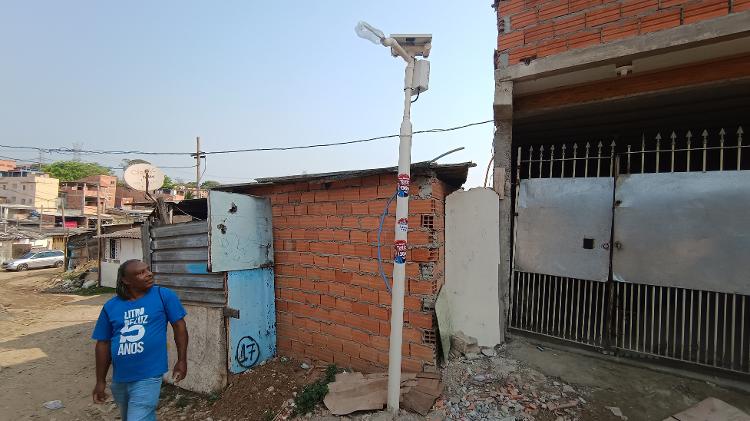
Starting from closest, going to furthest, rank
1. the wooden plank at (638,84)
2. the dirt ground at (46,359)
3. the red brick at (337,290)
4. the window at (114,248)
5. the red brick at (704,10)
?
the red brick at (704,10) < the wooden plank at (638,84) < the red brick at (337,290) < the dirt ground at (46,359) < the window at (114,248)

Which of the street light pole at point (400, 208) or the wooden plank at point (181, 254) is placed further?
the wooden plank at point (181, 254)

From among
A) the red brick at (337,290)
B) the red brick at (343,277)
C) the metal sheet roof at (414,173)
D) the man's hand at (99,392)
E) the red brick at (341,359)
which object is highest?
the metal sheet roof at (414,173)

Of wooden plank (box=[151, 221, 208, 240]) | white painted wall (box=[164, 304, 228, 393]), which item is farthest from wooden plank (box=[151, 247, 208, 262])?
white painted wall (box=[164, 304, 228, 393])

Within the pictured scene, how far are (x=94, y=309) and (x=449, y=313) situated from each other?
1254 cm

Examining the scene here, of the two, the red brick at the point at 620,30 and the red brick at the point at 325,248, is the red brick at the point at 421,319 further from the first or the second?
the red brick at the point at 620,30

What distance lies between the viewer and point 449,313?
3.95 meters

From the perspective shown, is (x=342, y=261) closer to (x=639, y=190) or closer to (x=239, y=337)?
(x=239, y=337)

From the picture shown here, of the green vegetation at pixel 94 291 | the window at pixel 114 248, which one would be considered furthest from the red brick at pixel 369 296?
the window at pixel 114 248

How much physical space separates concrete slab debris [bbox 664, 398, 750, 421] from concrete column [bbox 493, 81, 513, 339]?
5.30 ft

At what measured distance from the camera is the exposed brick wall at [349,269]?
3529 millimetres

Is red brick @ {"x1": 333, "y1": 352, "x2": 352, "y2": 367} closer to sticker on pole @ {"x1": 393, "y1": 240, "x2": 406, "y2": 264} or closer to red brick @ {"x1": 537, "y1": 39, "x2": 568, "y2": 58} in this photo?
sticker on pole @ {"x1": 393, "y1": 240, "x2": 406, "y2": 264}

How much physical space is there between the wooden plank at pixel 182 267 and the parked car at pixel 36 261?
24947 mm

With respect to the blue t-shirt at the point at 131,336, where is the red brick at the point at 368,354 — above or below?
below

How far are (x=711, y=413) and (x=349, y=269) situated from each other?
3.50m
